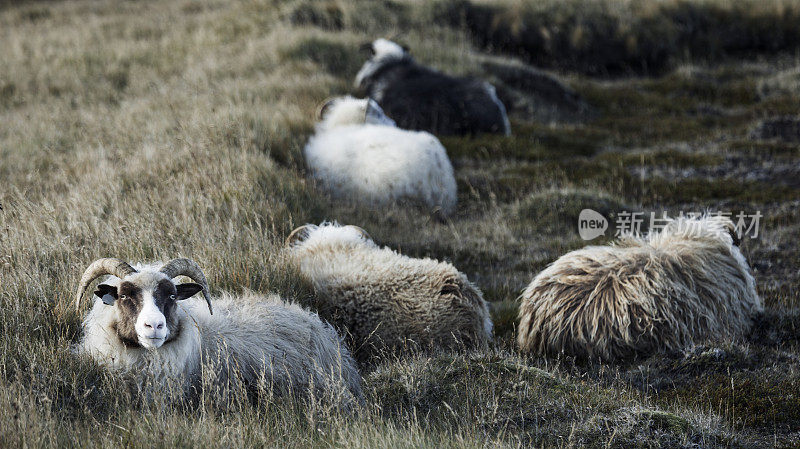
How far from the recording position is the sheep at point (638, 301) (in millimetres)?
6398

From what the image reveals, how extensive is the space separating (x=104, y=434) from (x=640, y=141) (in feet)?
39.7

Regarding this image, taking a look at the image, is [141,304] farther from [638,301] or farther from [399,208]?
[399,208]

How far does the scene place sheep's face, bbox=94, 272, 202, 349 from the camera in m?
4.48

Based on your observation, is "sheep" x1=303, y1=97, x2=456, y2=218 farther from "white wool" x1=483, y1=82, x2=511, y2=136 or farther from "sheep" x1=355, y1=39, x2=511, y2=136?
"white wool" x1=483, y1=82, x2=511, y2=136

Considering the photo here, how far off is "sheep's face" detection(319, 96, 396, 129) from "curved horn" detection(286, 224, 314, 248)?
3.64m

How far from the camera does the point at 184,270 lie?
493 centimetres

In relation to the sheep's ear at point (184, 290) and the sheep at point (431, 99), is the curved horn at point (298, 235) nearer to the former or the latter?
the sheep's ear at point (184, 290)

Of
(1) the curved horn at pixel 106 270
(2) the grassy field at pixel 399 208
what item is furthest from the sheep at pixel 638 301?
(1) the curved horn at pixel 106 270

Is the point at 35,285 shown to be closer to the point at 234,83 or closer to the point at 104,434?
the point at 104,434

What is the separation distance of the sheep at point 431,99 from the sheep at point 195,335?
25.8 ft

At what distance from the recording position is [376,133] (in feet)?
33.6

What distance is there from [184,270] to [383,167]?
5.12 metres

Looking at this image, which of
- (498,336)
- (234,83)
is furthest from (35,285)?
(234,83)

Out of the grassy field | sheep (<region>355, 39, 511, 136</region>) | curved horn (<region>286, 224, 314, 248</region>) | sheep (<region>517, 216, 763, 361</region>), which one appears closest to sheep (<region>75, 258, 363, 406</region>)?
the grassy field
